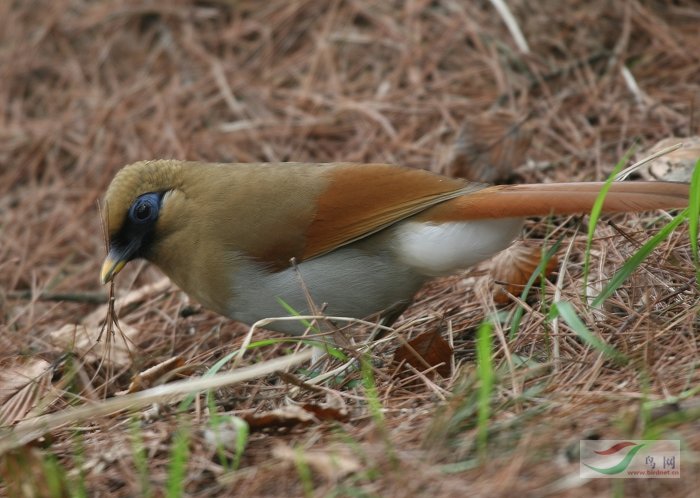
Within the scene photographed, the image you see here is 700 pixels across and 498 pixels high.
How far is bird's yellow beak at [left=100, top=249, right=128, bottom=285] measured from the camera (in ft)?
12.0

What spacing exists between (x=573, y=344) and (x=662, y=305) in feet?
1.14

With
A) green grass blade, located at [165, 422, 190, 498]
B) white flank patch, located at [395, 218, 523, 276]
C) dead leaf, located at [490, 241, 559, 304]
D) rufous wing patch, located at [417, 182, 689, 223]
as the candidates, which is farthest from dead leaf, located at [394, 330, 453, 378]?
green grass blade, located at [165, 422, 190, 498]

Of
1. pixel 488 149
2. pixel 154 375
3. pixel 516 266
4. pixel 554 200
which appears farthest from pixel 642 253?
pixel 488 149

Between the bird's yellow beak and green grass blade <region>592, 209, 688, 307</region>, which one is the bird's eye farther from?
green grass blade <region>592, 209, 688, 307</region>

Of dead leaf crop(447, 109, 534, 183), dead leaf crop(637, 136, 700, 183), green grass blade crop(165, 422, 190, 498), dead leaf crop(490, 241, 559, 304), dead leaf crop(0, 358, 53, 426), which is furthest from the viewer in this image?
dead leaf crop(447, 109, 534, 183)

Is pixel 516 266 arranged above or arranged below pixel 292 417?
below

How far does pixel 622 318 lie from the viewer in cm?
313

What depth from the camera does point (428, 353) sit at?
10.4ft

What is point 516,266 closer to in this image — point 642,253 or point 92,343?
point 642,253

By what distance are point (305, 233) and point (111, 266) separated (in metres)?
0.80

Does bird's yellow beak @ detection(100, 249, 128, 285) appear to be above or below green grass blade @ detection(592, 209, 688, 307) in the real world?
above

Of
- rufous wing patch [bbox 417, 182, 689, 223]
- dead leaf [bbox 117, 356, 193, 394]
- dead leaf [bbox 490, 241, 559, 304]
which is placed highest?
rufous wing patch [bbox 417, 182, 689, 223]

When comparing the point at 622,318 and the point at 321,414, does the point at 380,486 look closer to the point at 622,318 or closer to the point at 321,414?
the point at 321,414

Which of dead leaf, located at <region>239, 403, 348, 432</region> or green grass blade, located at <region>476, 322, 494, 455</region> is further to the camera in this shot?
dead leaf, located at <region>239, 403, 348, 432</region>
